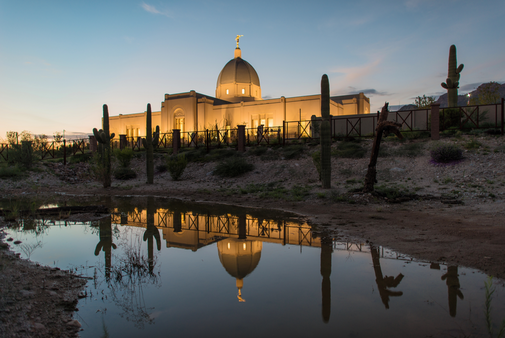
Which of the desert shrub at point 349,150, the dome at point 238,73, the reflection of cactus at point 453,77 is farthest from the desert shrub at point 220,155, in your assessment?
the dome at point 238,73

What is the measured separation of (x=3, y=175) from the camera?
54.9ft

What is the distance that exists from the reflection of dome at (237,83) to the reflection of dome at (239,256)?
29.3 m

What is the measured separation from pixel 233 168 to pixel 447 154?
9418mm

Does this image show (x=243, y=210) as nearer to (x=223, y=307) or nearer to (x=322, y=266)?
(x=322, y=266)

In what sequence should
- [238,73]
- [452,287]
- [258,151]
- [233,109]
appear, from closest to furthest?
[452,287], [258,151], [233,109], [238,73]

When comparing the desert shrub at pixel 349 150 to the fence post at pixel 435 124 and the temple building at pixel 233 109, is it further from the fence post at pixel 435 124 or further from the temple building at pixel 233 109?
the temple building at pixel 233 109

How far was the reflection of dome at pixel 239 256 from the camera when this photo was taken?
4344 mm

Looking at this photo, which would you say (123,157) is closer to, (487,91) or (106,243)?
(106,243)

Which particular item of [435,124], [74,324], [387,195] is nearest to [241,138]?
[435,124]

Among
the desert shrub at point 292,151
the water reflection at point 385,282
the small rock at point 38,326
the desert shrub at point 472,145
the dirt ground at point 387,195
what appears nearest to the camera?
the small rock at point 38,326

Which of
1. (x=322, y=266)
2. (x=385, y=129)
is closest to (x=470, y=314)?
(x=322, y=266)

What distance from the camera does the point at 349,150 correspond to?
628 inches

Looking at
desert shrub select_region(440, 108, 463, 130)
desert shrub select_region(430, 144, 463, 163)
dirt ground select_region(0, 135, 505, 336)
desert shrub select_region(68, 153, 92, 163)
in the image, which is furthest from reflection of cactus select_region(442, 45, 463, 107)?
desert shrub select_region(68, 153, 92, 163)

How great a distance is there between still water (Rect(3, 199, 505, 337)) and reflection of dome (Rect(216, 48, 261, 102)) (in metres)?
29.3
